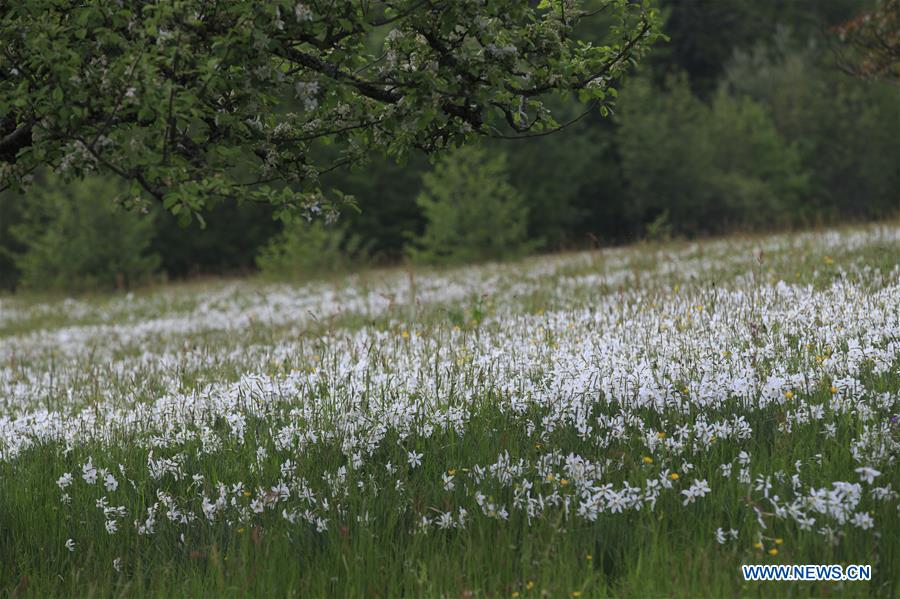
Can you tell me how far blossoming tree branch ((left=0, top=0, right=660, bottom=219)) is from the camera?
184 inches

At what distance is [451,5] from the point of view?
5.01 metres

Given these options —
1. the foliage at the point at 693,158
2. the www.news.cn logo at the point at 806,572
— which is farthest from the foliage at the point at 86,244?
the www.news.cn logo at the point at 806,572

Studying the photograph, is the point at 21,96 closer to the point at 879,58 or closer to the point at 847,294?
the point at 847,294

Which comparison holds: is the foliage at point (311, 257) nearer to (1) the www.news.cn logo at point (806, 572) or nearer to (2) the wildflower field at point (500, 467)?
(2) the wildflower field at point (500, 467)

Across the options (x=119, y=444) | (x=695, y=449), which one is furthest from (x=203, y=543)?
(x=695, y=449)

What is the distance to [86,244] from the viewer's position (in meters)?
35.8

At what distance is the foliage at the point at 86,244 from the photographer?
3575 centimetres

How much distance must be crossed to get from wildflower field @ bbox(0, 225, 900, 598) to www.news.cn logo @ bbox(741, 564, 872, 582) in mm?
59

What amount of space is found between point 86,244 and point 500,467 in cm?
3447

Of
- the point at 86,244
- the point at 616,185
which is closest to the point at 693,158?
the point at 616,185

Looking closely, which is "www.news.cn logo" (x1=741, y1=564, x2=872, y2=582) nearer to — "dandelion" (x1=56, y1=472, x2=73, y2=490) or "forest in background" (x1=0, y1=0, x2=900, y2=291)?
"dandelion" (x1=56, y1=472, x2=73, y2=490)

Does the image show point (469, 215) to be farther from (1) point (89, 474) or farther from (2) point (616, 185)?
(1) point (89, 474)

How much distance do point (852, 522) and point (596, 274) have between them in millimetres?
13579

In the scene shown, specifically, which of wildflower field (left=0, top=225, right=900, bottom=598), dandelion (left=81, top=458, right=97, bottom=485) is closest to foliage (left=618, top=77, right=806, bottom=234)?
wildflower field (left=0, top=225, right=900, bottom=598)
